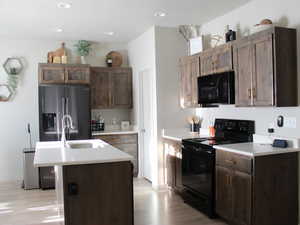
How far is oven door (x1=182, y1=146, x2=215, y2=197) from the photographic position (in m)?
3.55

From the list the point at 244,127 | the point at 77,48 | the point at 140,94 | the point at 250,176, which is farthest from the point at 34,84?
the point at 250,176

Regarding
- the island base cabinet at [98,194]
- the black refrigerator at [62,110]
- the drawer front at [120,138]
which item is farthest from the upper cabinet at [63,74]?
the island base cabinet at [98,194]

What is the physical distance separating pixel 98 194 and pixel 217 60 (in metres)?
2.29

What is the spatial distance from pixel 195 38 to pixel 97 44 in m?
2.28

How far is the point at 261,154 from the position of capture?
2939 millimetres

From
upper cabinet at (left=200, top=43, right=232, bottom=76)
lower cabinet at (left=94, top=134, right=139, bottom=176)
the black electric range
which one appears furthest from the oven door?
lower cabinet at (left=94, top=134, right=139, bottom=176)

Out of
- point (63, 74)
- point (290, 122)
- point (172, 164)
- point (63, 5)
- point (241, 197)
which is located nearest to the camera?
point (241, 197)

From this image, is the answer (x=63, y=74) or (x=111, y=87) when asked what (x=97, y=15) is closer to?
(x=63, y=74)

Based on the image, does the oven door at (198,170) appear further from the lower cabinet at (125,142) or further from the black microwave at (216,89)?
the lower cabinet at (125,142)

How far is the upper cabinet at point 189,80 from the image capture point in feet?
14.5

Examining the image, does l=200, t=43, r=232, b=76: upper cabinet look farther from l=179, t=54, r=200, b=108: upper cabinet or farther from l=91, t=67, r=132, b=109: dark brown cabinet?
l=91, t=67, r=132, b=109: dark brown cabinet

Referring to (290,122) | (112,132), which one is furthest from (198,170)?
(112,132)

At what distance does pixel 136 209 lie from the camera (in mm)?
3990

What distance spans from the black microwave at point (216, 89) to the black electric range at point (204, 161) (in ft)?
1.29
